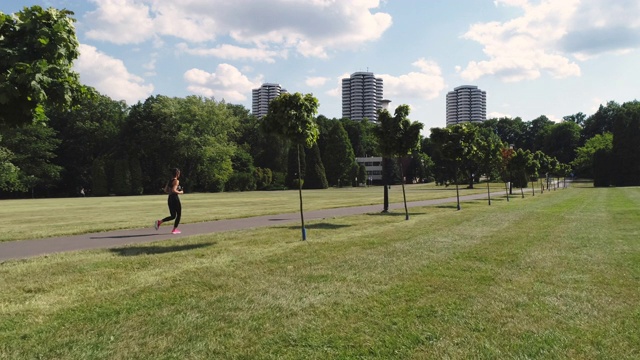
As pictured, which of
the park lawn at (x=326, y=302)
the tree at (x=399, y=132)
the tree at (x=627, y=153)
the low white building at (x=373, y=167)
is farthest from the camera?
the low white building at (x=373, y=167)

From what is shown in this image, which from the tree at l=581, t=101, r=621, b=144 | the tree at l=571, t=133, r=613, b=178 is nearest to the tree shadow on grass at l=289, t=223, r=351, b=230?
the tree at l=571, t=133, r=613, b=178

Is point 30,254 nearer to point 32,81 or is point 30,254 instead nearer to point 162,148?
point 32,81

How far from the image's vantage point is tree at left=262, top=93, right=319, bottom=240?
456 inches

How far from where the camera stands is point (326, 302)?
5.71 meters

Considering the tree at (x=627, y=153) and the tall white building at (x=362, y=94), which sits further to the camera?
the tall white building at (x=362, y=94)

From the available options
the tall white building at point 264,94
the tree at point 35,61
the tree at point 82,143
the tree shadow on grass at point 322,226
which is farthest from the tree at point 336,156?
the tall white building at point 264,94

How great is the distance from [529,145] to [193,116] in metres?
111

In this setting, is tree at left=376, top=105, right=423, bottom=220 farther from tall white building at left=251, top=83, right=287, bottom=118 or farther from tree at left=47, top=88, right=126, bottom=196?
tall white building at left=251, top=83, right=287, bottom=118

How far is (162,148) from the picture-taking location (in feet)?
213

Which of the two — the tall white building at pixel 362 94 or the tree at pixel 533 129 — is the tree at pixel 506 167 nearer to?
the tree at pixel 533 129

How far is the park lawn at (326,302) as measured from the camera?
426 centimetres

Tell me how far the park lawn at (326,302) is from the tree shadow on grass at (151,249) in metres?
0.03

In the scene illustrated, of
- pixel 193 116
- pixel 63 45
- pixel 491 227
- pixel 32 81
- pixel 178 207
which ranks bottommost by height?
pixel 491 227

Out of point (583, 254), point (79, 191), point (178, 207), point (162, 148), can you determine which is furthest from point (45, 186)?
point (583, 254)
